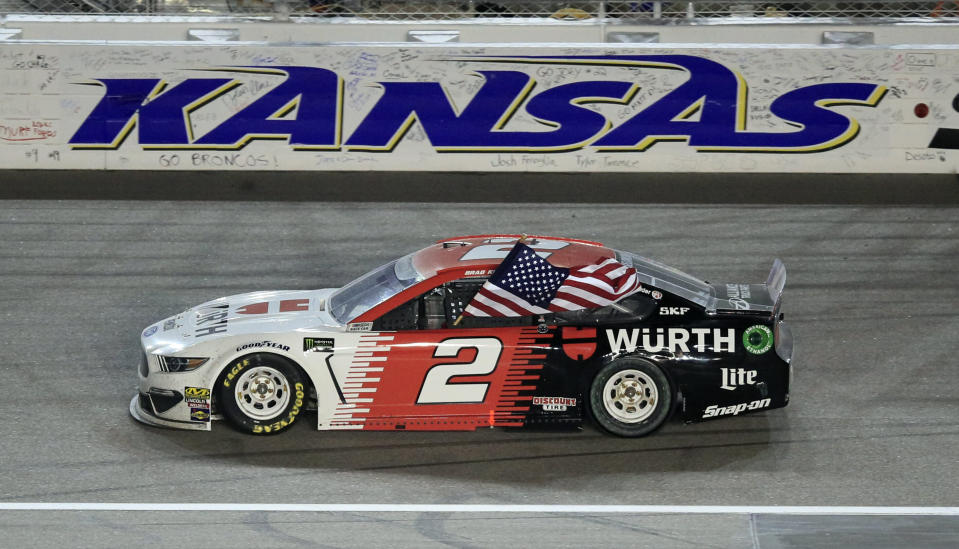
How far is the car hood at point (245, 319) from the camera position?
8.29 metres

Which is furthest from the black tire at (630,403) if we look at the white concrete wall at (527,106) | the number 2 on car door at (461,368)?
the white concrete wall at (527,106)

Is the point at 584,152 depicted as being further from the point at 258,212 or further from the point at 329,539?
the point at 329,539

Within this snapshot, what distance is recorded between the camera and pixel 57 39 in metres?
14.9

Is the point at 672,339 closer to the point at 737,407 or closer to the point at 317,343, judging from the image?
the point at 737,407

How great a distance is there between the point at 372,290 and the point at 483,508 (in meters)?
1.91

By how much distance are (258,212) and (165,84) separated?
2040mm

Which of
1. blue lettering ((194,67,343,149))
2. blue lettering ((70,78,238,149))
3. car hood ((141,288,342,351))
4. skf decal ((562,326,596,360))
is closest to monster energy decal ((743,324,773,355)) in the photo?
skf decal ((562,326,596,360))

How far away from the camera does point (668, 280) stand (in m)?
8.55

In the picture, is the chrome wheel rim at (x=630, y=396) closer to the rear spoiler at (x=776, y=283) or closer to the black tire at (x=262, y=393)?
the rear spoiler at (x=776, y=283)

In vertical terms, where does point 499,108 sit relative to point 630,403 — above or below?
above

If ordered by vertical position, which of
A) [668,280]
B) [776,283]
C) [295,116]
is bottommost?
[776,283]

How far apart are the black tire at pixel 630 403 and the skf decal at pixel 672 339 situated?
19 centimetres

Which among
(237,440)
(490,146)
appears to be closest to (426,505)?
(237,440)

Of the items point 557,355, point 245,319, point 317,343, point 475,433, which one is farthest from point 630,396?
point 245,319
